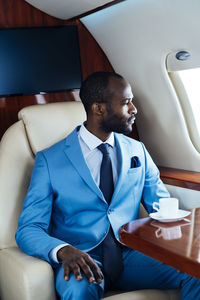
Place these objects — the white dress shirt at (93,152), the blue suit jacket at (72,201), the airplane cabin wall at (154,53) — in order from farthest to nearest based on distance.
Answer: the airplane cabin wall at (154,53) → the white dress shirt at (93,152) → the blue suit jacket at (72,201)

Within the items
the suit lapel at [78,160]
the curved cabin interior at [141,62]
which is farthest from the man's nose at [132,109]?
the curved cabin interior at [141,62]

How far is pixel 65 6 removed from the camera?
97.6 inches

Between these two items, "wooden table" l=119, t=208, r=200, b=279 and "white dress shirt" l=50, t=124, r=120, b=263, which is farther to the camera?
"white dress shirt" l=50, t=124, r=120, b=263

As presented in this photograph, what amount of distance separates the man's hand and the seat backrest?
0.43 m

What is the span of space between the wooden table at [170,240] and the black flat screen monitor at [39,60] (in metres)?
1.20

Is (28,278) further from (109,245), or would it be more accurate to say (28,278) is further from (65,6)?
(65,6)

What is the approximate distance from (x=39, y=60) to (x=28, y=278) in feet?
4.34

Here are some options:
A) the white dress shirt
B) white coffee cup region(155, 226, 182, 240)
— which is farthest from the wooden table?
the white dress shirt

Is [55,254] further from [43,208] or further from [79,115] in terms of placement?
[79,115]

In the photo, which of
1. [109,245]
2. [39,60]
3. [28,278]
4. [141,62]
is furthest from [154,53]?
[28,278]

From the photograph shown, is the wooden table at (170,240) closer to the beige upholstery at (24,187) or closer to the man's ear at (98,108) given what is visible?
the beige upholstery at (24,187)

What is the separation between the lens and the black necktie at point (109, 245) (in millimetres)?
1931

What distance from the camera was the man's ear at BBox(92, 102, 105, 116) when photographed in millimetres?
2144

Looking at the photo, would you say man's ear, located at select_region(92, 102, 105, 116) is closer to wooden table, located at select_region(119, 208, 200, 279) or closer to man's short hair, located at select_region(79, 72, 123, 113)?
man's short hair, located at select_region(79, 72, 123, 113)
